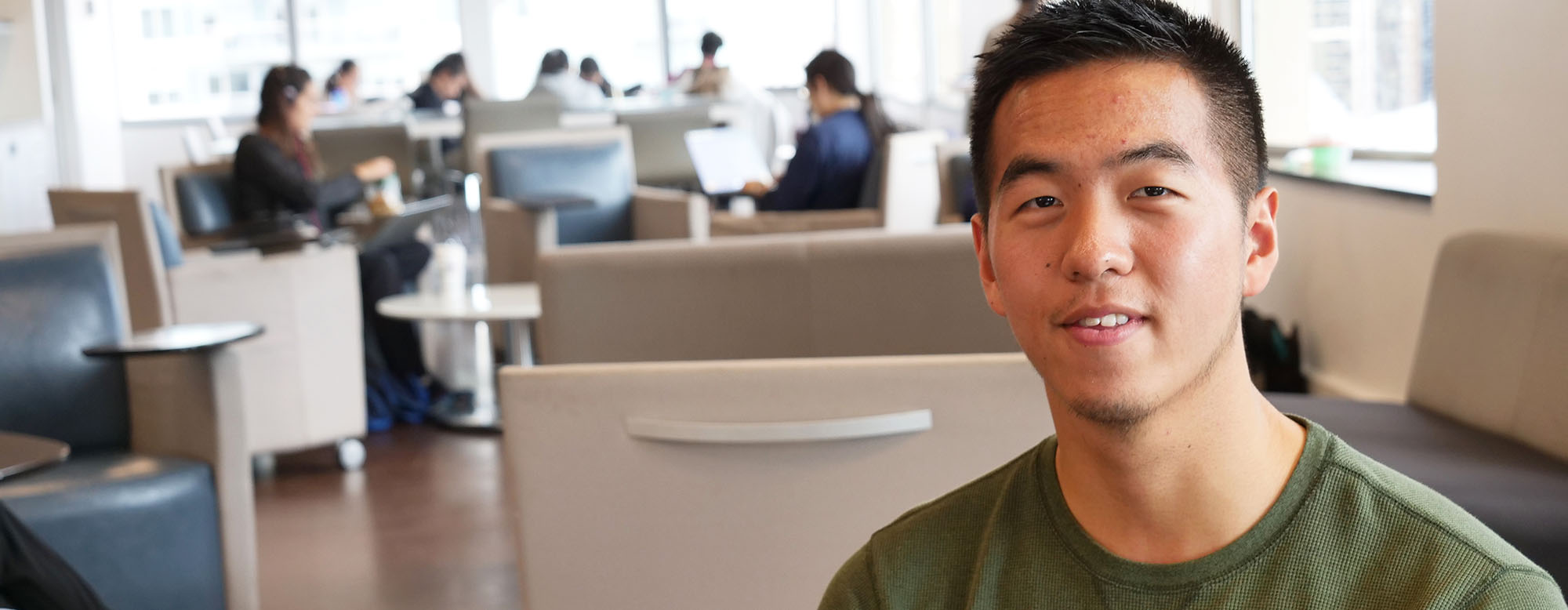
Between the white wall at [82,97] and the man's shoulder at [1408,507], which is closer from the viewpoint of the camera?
the man's shoulder at [1408,507]

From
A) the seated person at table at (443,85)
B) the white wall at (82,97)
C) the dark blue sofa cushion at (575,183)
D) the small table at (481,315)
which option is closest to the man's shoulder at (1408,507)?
the small table at (481,315)

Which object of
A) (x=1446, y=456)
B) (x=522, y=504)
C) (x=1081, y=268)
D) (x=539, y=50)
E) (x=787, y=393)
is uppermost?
(x=539, y=50)

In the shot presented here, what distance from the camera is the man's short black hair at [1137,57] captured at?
876mm

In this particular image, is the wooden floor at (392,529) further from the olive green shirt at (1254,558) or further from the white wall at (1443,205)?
the olive green shirt at (1254,558)

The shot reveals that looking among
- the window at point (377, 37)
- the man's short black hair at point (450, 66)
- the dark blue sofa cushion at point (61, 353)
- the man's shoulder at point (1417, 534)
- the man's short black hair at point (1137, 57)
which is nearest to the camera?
the man's shoulder at point (1417, 534)

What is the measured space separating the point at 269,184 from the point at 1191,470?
17.7 ft

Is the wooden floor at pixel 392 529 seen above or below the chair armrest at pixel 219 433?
below

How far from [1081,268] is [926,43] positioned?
10718mm

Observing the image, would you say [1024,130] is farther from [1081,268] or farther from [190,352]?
[190,352]

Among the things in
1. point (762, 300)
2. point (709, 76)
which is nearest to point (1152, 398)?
point (762, 300)

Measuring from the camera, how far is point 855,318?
2438mm

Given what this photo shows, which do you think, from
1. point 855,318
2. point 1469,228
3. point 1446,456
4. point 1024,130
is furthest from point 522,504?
point 1469,228

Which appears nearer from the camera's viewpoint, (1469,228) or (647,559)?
(647,559)

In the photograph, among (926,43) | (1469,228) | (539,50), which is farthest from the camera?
(539,50)
